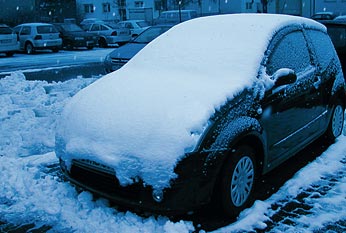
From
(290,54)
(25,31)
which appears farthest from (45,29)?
(290,54)

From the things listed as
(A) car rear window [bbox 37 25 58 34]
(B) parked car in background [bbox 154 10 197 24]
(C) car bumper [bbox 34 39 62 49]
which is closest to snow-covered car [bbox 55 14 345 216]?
(C) car bumper [bbox 34 39 62 49]

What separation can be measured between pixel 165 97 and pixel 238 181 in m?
1.02

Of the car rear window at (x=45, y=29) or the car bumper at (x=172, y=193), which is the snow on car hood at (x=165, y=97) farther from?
the car rear window at (x=45, y=29)

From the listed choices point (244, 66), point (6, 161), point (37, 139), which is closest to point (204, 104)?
point (244, 66)

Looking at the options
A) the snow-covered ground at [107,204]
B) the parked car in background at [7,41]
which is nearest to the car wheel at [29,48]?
the parked car in background at [7,41]

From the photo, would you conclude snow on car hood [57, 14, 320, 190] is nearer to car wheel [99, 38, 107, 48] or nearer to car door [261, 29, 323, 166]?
car door [261, 29, 323, 166]

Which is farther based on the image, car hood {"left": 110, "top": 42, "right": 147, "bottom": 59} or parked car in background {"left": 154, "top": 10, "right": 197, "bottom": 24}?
parked car in background {"left": 154, "top": 10, "right": 197, "bottom": 24}

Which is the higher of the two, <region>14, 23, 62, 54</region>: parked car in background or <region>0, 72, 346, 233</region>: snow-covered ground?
<region>14, 23, 62, 54</region>: parked car in background

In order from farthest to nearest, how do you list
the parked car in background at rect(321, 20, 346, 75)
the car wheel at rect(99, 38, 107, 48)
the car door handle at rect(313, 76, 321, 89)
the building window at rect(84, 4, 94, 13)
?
1. the building window at rect(84, 4, 94, 13)
2. the car wheel at rect(99, 38, 107, 48)
3. the parked car in background at rect(321, 20, 346, 75)
4. the car door handle at rect(313, 76, 321, 89)

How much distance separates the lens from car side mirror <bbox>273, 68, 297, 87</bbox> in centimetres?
431

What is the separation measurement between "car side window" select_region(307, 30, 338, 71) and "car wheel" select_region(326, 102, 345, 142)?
70cm

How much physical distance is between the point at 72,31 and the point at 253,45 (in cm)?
2233

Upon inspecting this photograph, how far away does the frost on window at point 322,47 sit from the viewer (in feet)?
18.0

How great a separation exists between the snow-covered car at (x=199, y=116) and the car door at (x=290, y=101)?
0.04 ft
